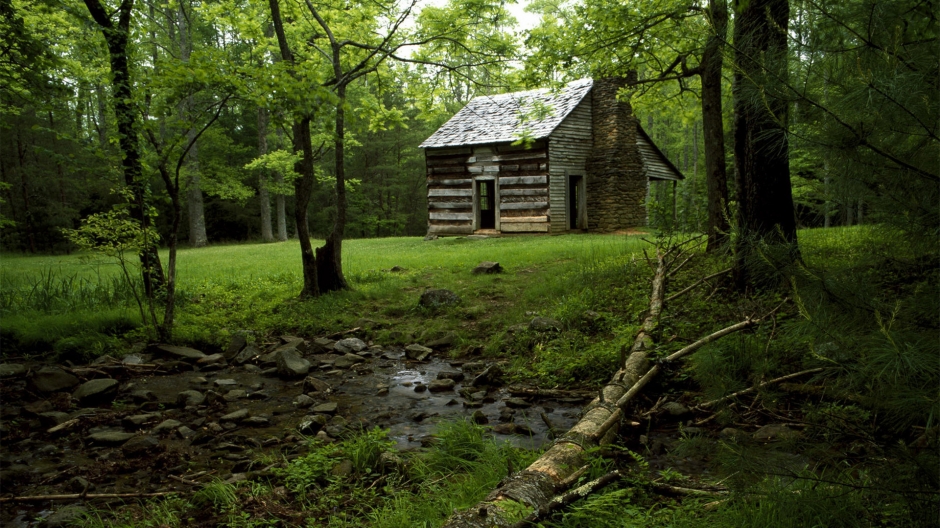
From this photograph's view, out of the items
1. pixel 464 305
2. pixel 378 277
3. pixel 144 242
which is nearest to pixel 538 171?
pixel 378 277

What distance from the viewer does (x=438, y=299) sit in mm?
8680

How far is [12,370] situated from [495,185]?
1683 cm

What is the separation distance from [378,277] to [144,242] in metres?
4.90

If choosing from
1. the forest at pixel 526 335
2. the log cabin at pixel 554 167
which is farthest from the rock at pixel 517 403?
the log cabin at pixel 554 167

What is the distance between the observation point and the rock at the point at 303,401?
5213 mm

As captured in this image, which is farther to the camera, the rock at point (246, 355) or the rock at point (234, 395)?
the rock at point (246, 355)

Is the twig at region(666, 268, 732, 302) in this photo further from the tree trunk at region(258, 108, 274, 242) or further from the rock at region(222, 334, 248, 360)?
the tree trunk at region(258, 108, 274, 242)

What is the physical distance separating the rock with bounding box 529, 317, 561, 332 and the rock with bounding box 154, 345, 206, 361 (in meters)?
Result: 4.28

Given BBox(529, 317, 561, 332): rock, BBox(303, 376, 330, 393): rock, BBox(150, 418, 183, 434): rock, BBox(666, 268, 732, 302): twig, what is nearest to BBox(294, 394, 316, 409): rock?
BBox(303, 376, 330, 393): rock

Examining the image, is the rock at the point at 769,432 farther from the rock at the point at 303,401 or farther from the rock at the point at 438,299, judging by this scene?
the rock at the point at 438,299

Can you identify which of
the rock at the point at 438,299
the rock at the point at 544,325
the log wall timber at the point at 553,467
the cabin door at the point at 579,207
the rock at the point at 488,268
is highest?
the cabin door at the point at 579,207

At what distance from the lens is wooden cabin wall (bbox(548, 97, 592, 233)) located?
1955cm

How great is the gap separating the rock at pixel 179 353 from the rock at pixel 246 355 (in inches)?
17.8

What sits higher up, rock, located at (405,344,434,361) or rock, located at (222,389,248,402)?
rock, located at (405,344,434,361)
